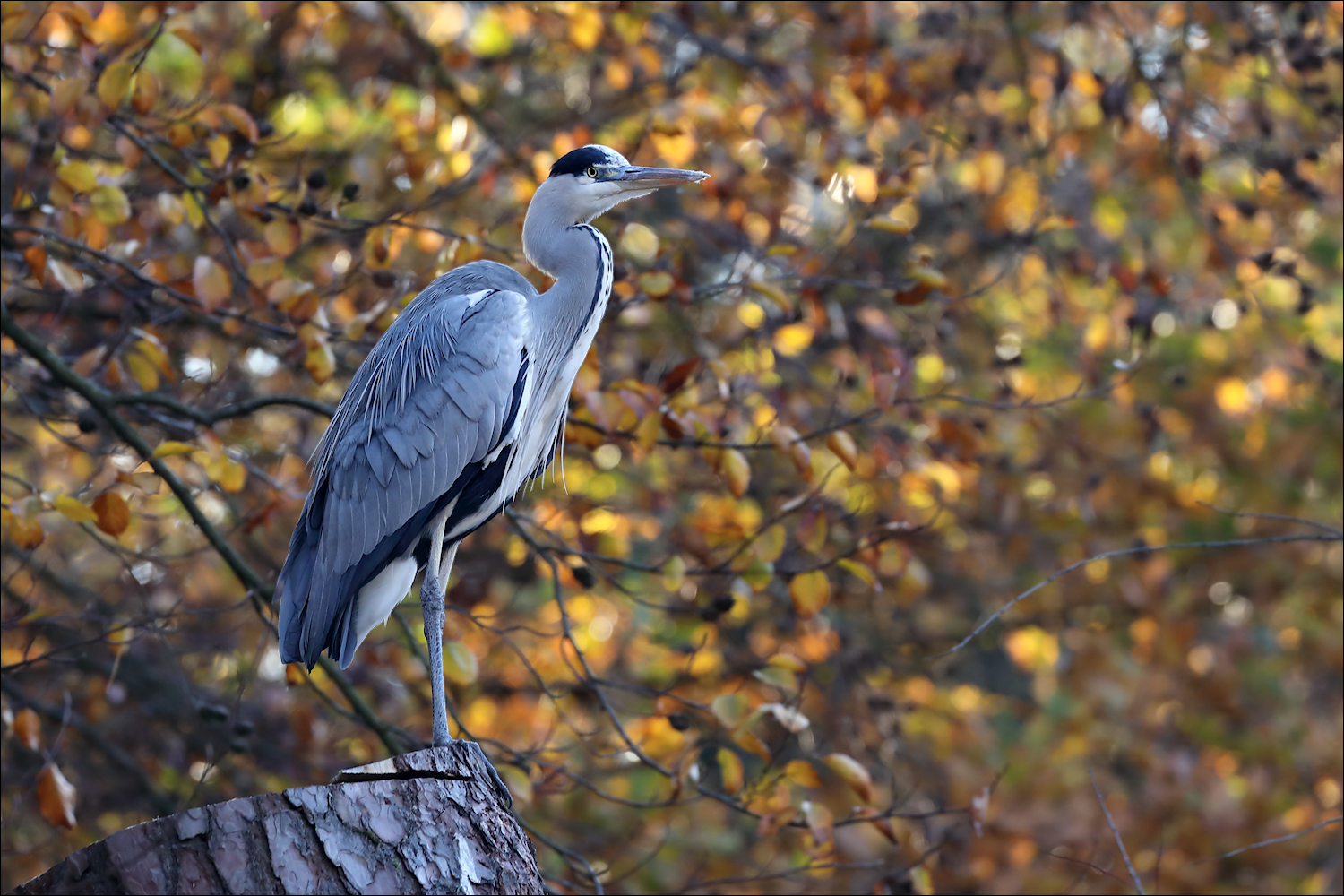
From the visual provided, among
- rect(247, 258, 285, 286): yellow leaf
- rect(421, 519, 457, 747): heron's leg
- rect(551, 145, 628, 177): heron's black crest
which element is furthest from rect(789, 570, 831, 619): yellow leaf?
rect(247, 258, 285, 286): yellow leaf

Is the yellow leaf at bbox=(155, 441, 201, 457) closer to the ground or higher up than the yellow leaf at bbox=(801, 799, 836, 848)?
higher up

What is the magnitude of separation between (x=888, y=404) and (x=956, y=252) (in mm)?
3811

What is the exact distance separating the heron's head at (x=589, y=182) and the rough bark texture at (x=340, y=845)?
2258 millimetres

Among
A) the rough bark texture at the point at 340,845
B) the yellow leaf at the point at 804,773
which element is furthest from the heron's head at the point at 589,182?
the rough bark texture at the point at 340,845

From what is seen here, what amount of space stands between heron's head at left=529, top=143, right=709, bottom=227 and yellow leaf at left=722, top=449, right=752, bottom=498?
1047mm

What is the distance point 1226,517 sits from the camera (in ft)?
26.9

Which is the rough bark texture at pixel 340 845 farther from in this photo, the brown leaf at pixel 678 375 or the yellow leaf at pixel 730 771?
the brown leaf at pixel 678 375

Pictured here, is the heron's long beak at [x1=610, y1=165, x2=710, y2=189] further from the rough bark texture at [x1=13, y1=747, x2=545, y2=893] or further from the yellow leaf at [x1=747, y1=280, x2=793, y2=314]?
the rough bark texture at [x1=13, y1=747, x2=545, y2=893]

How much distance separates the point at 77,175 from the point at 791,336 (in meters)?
2.92

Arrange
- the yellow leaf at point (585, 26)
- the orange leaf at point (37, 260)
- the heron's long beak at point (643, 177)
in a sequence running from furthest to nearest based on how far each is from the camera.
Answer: the yellow leaf at point (585, 26), the heron's long beak at point (643, 177), the orange leaf at point (37, 260)

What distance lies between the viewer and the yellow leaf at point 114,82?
368cm

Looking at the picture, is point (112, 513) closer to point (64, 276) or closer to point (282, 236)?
point (64, 276)

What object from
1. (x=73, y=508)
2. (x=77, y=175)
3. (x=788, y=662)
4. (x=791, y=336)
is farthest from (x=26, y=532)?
(x=791, y=336)

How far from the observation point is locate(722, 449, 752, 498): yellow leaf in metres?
3.94
